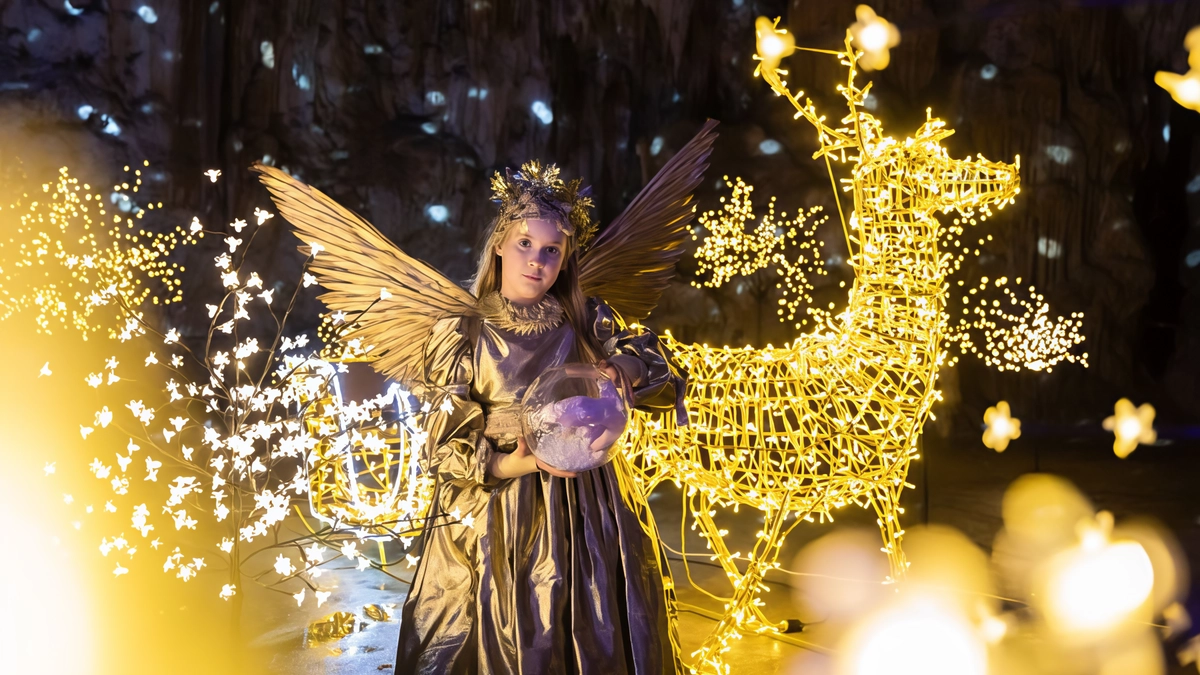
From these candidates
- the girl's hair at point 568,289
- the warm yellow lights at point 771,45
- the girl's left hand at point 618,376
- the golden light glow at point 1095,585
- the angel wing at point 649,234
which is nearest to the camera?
the girl's left hand at point 618,376

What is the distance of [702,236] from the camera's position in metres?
7.95

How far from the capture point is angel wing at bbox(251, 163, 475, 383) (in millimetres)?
1908

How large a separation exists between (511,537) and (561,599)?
17cm

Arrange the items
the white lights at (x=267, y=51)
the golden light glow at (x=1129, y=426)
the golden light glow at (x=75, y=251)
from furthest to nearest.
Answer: the white lights at (x=267, y=51) → the golden light glow at (x=1129, y=426) → the golden light glow at (x=75, y=251)

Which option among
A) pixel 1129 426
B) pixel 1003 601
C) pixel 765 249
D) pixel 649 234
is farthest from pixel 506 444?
pixel 1129 426

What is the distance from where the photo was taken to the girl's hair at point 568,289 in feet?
6.59

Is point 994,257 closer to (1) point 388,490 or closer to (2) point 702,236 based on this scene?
(2) point 702,236

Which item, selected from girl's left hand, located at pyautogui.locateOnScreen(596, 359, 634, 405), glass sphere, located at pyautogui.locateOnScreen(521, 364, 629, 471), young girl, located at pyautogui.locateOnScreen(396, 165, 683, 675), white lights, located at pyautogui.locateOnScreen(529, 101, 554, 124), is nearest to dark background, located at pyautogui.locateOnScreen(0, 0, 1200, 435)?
white lights, located at pyautogui.locateOnScreen(529, 101, 554, 124)

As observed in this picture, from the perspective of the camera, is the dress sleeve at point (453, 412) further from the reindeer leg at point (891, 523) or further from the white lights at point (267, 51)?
the white lights at point (267, 51)

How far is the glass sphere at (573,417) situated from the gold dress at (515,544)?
0.19 meters

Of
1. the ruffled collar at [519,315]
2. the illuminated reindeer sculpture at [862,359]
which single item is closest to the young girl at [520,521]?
the ruffled collar at [519,315]

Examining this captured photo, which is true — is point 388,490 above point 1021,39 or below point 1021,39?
below

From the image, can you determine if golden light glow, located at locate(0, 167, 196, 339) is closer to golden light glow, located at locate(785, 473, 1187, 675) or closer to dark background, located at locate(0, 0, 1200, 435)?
dark background, located at locate(0, 0, 1200, 435)

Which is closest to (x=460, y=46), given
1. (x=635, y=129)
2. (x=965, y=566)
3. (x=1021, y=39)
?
(x=635, y=129)
